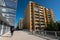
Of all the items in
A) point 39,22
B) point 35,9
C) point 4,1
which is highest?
point 35,9

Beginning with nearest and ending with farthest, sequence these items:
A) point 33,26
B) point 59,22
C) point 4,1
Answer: point 4,1, point 59,22, point 33,26

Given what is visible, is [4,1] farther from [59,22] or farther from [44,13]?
→ [44,13]

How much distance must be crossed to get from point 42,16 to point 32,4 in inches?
202

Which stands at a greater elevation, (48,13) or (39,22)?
(48,13)

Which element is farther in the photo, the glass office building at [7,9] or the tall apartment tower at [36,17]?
the tall apartment tower at [36,17]

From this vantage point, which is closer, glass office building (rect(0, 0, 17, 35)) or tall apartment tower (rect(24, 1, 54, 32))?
glass office building (rect(0, 0, 17, 35))

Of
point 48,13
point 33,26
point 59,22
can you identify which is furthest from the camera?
point 48,13

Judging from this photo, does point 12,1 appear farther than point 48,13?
No

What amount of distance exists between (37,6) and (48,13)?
5.20 meters

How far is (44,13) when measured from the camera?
26.4 m

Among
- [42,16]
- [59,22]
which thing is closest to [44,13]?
[42,16]

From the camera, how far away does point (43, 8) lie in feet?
86.9

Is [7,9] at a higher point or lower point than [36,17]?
lower

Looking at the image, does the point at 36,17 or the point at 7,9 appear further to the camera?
the point at 36,17
